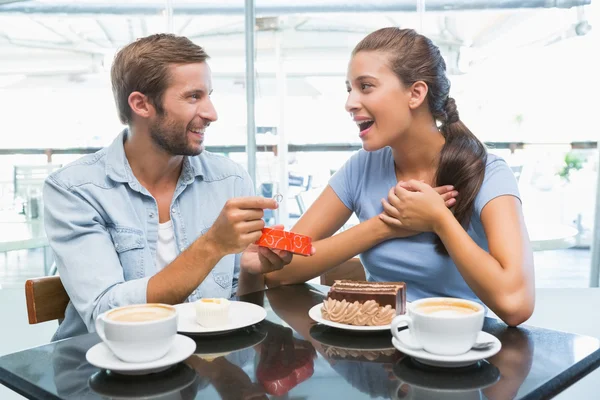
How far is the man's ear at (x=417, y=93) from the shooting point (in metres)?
1.67

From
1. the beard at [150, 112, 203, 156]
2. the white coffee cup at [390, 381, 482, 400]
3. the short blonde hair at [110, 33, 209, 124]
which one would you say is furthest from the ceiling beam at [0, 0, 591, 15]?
the white coffee cup at [390, 381, 482, 400]

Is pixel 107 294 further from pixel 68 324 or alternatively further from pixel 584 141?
pixel 584 141

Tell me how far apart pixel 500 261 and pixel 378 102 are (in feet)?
1.70

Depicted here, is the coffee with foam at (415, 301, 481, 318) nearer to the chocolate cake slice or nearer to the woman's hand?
the chocolate cake slice

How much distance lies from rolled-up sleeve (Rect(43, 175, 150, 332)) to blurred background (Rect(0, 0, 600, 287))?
2639 millimetres

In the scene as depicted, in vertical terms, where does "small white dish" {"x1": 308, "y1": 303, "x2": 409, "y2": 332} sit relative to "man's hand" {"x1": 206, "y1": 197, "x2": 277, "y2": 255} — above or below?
below

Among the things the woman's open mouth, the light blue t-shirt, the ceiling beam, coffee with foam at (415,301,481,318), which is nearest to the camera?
coffee with foam at (415,301,481,318)

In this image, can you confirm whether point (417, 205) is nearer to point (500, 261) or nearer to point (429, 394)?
point (500, 261)

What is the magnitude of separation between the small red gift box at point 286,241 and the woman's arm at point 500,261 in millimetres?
316

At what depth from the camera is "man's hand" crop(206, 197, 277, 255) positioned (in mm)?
1333

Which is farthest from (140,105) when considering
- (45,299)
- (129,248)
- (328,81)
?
(328,81)

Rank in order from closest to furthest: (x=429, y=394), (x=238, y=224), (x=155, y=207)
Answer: (x=429, y=394) → (x=238, y=224) → (x=155, y=207)

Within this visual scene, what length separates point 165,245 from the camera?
67.1 inches

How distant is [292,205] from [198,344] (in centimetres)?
344
